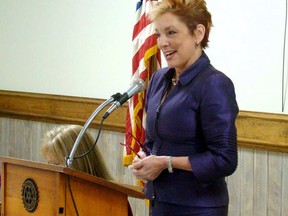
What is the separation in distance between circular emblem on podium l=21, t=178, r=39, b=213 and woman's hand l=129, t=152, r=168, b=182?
346 millimetres

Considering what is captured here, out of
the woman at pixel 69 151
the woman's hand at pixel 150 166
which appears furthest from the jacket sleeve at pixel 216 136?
the woman at pixel 69 151

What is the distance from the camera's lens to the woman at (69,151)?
2.34 meters

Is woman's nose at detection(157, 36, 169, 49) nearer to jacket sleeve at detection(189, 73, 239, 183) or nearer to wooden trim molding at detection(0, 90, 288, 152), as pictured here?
jacket sleeve at detection(189, 73, 239, 183)

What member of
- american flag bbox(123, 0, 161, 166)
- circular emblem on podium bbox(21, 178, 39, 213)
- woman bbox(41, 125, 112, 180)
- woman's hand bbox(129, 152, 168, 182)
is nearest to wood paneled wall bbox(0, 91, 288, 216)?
american flag bbox(123, 0, 161, 166)

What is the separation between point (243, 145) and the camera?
3.62 m

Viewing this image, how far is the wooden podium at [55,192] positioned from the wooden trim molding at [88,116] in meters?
1.55

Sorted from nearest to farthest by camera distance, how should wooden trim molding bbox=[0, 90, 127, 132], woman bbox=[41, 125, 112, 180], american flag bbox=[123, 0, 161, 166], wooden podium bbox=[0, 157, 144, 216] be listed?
wooden podium bbox=[0, 157, 144, 216] → woman bbox=[41, 125, 112, 180] → american flag bbox=[123, 0, 161, 166] → wooden trim molding bbox=[0, 90, 127, 132]

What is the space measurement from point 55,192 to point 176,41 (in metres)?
0.67

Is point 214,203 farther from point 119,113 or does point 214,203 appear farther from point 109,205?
point 119,113

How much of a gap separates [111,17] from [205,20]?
2.34m

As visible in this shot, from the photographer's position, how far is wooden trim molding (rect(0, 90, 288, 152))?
136 inches

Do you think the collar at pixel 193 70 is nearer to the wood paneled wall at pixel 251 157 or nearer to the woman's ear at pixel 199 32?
the woman's ear at pixel 199 32

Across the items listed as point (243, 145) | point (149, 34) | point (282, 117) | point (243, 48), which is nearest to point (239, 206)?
point (243, 145)

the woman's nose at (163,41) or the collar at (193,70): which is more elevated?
the woman's nose at (163,41)
